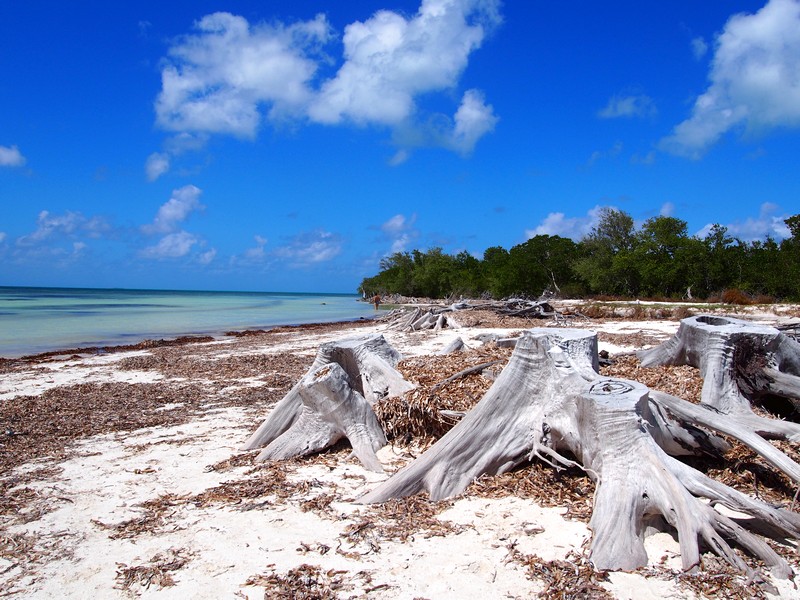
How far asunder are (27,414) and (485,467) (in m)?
7.38

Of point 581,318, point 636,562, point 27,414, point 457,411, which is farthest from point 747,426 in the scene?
point 581,318

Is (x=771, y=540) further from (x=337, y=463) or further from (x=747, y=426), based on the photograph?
(x=337, y=463)

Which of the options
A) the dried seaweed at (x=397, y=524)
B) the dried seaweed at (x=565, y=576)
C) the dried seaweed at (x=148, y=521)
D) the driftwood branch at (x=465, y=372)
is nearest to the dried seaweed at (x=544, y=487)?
the dried seaweed at (x=397, y=524)

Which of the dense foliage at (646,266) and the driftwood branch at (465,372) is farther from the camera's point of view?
the dense foliage at (646,266)

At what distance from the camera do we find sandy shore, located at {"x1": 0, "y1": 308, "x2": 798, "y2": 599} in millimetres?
3188

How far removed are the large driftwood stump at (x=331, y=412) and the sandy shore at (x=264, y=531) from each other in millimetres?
188

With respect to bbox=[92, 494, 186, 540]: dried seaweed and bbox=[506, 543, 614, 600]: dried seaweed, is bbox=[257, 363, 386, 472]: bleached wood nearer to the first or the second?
bbox=[92, 494, 186, 540]: dried seaweed

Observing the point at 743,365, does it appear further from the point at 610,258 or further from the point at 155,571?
the point at 610,258

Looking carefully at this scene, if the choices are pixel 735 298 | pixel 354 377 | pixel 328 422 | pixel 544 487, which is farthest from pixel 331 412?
pixel 735 298

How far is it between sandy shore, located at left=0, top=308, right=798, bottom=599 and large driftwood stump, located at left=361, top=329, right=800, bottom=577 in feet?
0.51

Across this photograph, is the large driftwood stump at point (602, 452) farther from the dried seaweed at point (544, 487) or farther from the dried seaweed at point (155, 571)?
the dried seaweed at point (155, 571)

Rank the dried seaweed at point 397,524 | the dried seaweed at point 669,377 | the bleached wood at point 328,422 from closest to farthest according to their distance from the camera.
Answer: the dried seaweed at point 397,524, the bleached wood at point 328,422, the dried seaweed at point 669,377

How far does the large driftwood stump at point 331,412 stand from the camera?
557 centimetres

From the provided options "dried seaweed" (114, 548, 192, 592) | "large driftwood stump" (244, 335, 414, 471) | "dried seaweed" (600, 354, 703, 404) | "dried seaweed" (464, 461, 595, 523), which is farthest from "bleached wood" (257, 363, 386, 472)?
"dried seaweed" (600, 354, 703, 404)
